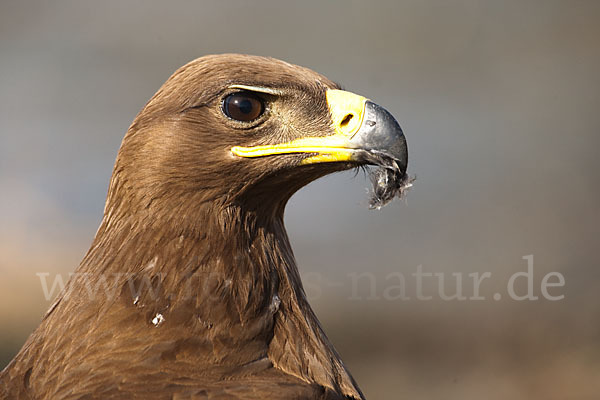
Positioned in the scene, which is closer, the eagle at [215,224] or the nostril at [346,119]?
the eagle at [215,224]

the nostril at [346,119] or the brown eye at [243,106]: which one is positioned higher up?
the brown eye at [243,106]

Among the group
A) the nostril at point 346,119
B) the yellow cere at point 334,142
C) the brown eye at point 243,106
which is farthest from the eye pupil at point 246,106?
the nostril at point 346,119

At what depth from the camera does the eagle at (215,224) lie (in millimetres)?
3029

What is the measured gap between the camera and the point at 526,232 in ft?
36.9

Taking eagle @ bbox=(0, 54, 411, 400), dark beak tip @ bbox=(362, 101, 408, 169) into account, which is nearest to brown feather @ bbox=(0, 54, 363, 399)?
eagle @ bbox=(0, 54, 411, 400)

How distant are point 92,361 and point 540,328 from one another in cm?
761

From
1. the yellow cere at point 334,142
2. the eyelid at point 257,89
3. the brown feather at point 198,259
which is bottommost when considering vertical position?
the brown feather at point 198,259

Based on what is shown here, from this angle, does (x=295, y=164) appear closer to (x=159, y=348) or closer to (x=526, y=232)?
(x=159, y=348)

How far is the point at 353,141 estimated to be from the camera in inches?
123

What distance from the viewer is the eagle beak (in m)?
3.10

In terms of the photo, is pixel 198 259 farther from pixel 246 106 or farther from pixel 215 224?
pixel 246 106

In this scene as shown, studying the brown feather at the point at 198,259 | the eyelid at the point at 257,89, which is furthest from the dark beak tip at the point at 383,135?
the eyelid at the point at 257,89

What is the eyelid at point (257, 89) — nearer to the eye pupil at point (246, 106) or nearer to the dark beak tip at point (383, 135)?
the eye pupil at point (246, 106)

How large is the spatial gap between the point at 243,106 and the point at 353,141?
412 millimetres
